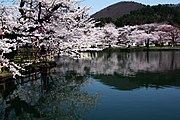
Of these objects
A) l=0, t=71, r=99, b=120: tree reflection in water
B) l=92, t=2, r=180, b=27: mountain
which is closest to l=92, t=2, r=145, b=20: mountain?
l=92, t=2, r=180, b=27: mountain

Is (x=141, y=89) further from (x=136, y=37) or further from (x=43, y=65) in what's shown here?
(x=136, y=37)

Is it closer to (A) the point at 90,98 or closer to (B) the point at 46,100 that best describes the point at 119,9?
(A) the point at 90,98

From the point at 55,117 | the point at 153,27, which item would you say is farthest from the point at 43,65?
the point at 153,27

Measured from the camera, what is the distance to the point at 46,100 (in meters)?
13.3

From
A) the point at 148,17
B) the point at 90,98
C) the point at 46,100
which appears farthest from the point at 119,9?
the point at 46,100

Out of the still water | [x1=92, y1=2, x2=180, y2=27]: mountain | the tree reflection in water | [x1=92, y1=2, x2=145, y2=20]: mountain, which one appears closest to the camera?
the still water

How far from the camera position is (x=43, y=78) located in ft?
62.5

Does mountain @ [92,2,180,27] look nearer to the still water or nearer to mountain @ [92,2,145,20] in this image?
the still water

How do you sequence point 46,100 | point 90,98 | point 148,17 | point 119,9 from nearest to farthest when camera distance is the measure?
point 46,100 < point 90,98 < point 148,17 < point 119,9

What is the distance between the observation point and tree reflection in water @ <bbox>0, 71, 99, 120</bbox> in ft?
36.0

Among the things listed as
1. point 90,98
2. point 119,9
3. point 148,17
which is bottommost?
point 90,98

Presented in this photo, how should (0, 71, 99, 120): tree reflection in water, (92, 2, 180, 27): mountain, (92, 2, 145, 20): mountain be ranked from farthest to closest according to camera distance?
(92, 2, 145, 20): mountain → (92, 2, 180, 27): mountain → (0, 71, 99, 120): tree reflection in water

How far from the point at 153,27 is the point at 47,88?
5050cm

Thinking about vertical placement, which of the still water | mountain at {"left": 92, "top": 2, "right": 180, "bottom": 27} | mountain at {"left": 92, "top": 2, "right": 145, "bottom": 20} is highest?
mountain at {"left": 92, "top": 2, "right": 145, "bottom": 20}
